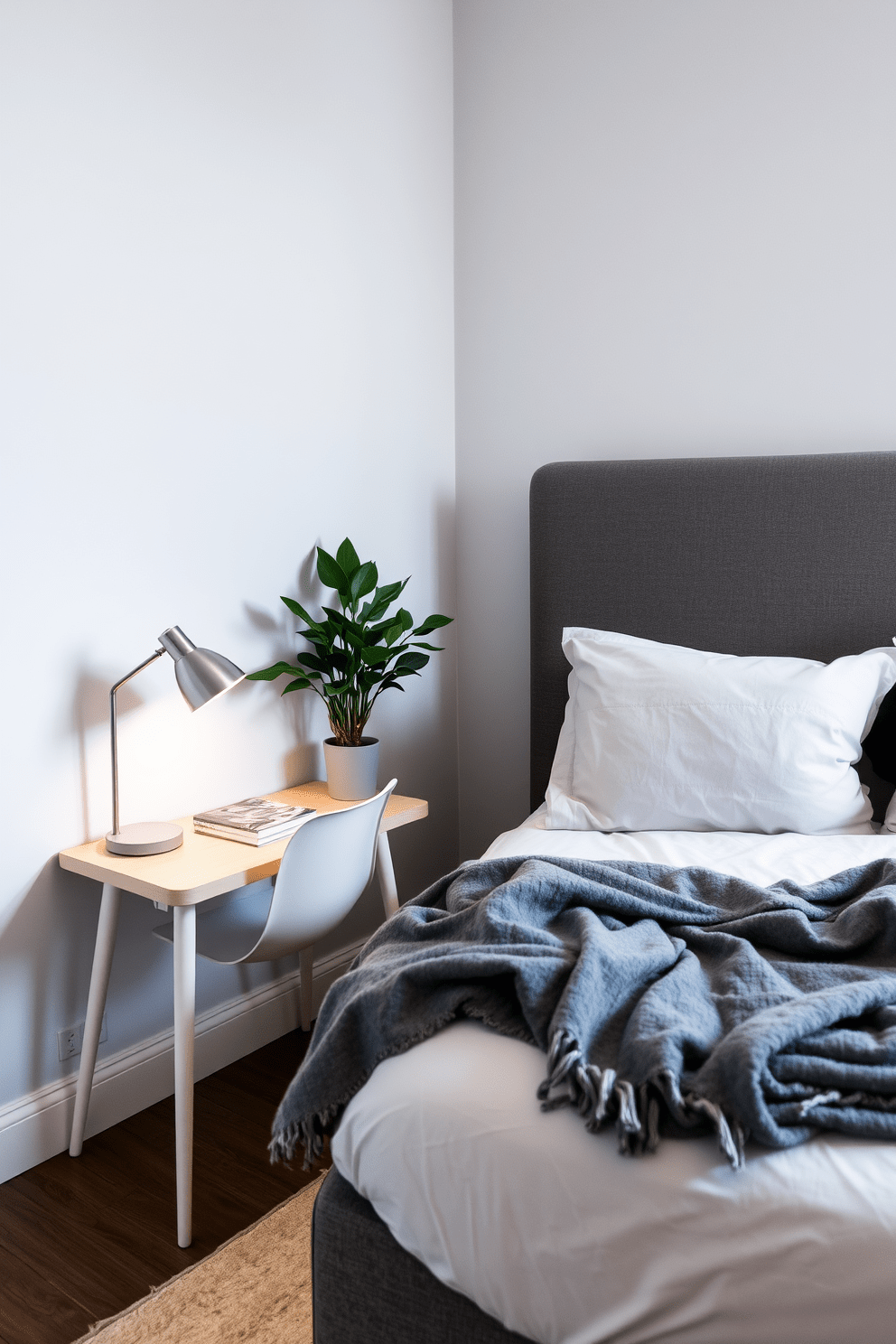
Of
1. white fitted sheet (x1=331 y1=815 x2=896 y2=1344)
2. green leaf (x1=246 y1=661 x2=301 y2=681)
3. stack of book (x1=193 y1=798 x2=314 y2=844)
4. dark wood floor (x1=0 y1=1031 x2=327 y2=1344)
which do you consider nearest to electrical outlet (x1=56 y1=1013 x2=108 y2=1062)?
dark wood floor (x1=0 y1=1031 x2=327 y2=1344)

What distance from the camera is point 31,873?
1.92 meters

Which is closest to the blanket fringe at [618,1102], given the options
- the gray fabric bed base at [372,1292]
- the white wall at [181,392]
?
the gray fabric bed base at [372,1292]

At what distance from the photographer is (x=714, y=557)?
251 centimetres

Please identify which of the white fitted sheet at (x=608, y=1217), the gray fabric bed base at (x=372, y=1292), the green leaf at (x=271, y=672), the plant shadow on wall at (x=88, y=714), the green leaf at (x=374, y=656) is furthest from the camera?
the green leaf at (x=374, y=656)

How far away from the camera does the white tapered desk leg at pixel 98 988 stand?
192 centimetres

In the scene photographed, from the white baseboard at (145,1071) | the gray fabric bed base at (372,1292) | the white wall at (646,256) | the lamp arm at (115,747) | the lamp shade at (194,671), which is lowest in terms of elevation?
the white baseboard at (145,1071)

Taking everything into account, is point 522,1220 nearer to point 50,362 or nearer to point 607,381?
point 50,362

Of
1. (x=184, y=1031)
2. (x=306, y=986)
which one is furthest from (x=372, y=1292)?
(x=306, y=986)

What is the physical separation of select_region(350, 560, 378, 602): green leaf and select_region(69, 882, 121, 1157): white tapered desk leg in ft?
3.02

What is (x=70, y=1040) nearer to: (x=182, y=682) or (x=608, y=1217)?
(x=182, y=682)

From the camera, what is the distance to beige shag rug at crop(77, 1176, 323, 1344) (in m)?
1.53

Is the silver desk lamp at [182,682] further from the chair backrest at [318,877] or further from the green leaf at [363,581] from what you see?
the green leaf at [363,581]

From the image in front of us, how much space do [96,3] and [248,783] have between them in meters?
1.70

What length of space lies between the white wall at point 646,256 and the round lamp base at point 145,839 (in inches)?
50.8
